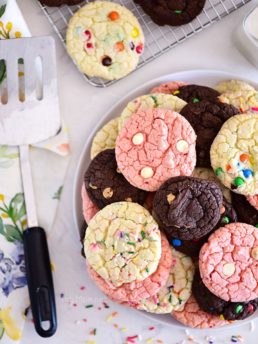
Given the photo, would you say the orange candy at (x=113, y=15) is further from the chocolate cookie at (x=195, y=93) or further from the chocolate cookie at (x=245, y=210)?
the chocolate cookie at (x=245, y=210)

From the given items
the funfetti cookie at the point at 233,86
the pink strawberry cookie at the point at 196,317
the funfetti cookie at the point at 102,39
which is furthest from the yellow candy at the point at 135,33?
the pink strawberry cookie at the point at 196,317

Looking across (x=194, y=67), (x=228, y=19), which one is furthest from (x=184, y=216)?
(x=228, y=19)

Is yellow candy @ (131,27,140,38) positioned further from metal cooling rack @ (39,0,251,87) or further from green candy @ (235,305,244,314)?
green candy @ (235,305,244,314)

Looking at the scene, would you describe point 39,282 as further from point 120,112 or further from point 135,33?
point 135,33

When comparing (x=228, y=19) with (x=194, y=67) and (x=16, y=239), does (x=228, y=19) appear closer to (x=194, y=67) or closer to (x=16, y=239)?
(x=194, y=67)

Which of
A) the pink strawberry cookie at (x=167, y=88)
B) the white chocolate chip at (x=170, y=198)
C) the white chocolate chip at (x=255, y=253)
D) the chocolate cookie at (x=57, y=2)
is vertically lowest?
the white chocolate chip at (x=255, y=253)

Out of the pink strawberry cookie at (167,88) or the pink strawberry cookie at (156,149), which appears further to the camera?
the pink strawberry cookie at (167,88)
